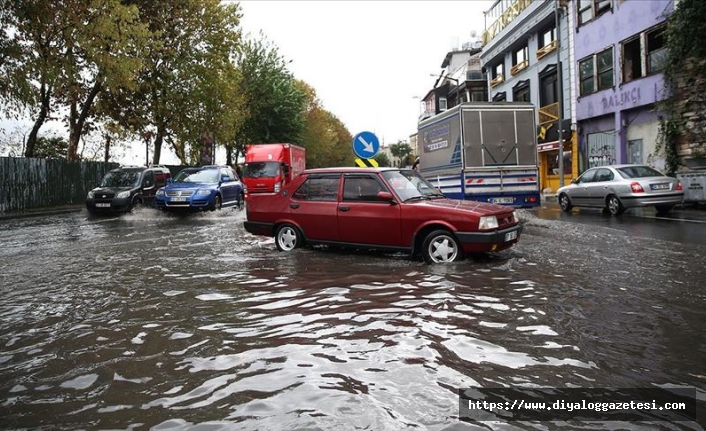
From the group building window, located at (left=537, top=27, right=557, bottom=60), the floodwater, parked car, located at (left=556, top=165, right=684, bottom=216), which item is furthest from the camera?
building window, located at (left=537, top=27, right=557, bottom=60)

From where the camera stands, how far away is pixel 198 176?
19.1m

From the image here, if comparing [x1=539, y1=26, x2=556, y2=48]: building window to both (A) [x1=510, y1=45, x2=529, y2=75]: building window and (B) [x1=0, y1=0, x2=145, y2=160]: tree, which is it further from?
(B) [x1=0, y1=0, x2=145, y2=160]: tree

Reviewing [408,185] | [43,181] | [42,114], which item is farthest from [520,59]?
[408,185]

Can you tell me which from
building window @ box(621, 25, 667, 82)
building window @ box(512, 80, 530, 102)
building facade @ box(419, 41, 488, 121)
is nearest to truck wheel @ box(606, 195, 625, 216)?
building window @ box(621, 25, 667, 82)

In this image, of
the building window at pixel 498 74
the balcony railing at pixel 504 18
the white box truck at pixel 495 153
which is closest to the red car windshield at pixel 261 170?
the white box truck at pixel 495 153

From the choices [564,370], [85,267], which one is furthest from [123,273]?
[564,370]

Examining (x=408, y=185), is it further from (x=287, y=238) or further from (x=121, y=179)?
(x=121, y=179)

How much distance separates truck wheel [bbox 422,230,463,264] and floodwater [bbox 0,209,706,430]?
292 mm

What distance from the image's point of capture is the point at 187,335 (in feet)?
14.0

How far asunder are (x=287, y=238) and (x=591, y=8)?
2356 cm

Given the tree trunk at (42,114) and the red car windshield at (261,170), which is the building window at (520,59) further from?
the tree trunk at (42,114)

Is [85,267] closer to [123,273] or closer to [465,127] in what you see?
[123,273]

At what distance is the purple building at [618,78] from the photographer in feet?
69.8

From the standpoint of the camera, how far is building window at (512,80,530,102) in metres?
33.3
